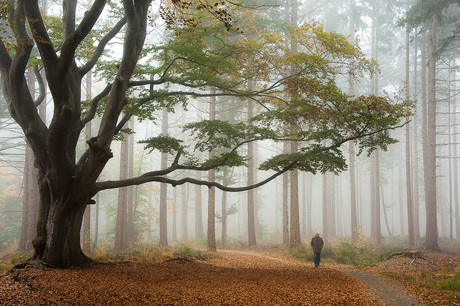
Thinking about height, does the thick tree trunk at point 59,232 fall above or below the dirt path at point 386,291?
above

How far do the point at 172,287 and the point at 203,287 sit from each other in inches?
30.3

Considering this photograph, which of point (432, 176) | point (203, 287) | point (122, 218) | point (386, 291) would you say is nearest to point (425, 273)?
point (386, 291)

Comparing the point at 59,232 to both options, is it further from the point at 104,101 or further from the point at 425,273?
the point at 425,273

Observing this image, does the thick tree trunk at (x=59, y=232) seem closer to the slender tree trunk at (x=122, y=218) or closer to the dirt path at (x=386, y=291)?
the slender tree trunk at (x=122, y=218)

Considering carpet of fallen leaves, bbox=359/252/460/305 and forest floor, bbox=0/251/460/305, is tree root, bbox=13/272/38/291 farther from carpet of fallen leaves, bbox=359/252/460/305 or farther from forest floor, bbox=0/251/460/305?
carpet of fallen leaves, bbox=359/252/460/305

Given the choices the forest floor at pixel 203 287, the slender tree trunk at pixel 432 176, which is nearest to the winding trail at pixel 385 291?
the forest floor at pixel 203 287

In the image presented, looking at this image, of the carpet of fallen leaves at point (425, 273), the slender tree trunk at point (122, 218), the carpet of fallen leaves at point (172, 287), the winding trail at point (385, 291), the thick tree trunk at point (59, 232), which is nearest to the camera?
the carpet of fallen leaves at point (172, 287)

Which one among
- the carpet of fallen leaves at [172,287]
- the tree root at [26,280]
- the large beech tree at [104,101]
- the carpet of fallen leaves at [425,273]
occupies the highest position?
the large beech tree at [104,101]

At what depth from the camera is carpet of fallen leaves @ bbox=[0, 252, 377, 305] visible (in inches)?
221

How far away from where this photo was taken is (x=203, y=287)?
7465mm

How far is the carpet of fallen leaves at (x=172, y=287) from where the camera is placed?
18.4 feet

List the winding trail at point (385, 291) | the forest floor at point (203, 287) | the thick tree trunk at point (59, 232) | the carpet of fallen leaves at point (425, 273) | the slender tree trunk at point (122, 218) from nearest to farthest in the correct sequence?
the forest floor at point (203, 287) < the winding trail at point (385, 291) < the carpet of fallen leaves at point (425, 273) < the thick tree trunk at point (59, 232) < the slender tree trunk at point (122, 218)

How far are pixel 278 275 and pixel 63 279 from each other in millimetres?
6019

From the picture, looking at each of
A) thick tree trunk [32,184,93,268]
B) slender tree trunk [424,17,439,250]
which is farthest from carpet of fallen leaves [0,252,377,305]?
slender tree trunk [424,17,439,250]
